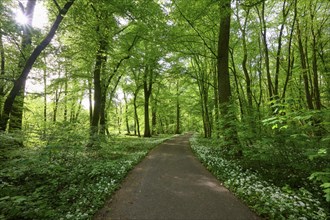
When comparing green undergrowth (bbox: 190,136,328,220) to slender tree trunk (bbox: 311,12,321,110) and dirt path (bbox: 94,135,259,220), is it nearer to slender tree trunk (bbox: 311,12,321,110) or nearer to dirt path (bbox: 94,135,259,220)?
dirt path (bbox: 94,135,259,220)

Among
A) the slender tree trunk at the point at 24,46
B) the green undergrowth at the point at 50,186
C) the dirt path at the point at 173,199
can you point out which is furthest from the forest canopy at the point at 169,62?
the dirt path at the point at 173,199

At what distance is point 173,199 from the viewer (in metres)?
5.09

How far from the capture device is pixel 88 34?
9750 millimetres

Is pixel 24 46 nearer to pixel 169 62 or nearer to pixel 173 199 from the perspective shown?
pixel 173 199

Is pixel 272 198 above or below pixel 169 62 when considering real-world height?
below

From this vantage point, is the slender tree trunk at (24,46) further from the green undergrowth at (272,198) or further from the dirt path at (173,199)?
the green undergrowth at (272,198)

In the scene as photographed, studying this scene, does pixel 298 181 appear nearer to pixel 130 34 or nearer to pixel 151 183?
pixel 151 183

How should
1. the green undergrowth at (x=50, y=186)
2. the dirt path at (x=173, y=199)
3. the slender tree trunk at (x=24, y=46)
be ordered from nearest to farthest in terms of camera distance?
1. the green undergrowth at (x=50, y=186)
2. the dirt path at (x=173, y=199)
3. the slender tree trunk at (x=24, y=46)

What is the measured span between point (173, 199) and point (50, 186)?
3841mm

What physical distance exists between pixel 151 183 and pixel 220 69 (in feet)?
23.6

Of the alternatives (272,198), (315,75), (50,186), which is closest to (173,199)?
(272,198)

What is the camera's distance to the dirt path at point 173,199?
4270mm

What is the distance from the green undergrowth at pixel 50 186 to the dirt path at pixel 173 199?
0.44 m

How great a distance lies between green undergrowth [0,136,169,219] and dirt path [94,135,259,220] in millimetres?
440
